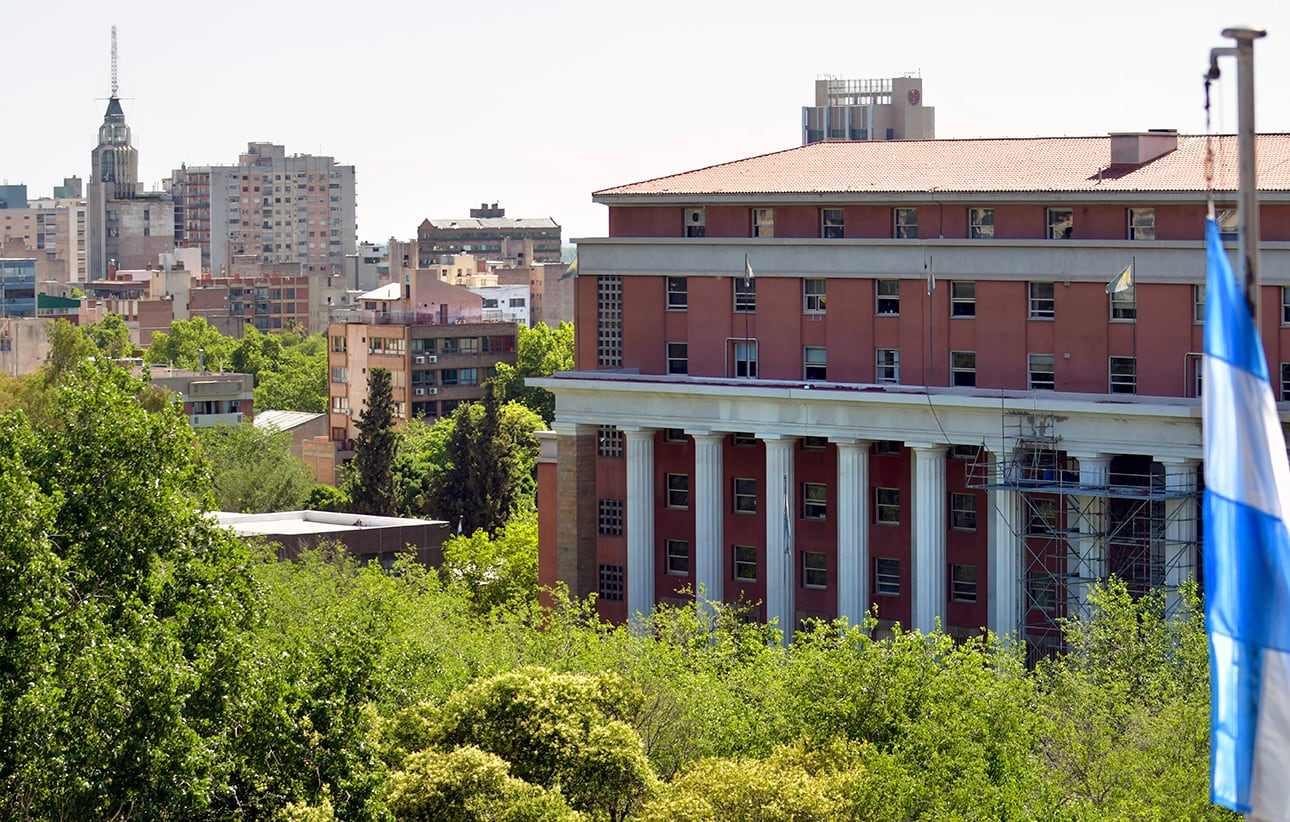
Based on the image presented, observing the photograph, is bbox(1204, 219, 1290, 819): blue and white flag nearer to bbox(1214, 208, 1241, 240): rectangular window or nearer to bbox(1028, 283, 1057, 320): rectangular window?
bbox(1214, 208, 1241, 240): rectangular window

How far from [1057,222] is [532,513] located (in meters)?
49.2

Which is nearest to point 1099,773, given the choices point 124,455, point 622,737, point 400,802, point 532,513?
point 622,737

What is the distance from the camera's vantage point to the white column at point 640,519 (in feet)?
295

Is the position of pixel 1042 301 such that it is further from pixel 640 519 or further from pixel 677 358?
pixel 640 519

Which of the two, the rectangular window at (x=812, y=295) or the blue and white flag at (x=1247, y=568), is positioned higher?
the rectangular window at (x=812, y=295)

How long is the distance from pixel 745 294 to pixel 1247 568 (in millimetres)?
69451

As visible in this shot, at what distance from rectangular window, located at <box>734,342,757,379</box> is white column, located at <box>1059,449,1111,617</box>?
1438 cm

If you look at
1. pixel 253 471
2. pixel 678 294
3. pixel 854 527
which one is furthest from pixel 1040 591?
pixel 253 471

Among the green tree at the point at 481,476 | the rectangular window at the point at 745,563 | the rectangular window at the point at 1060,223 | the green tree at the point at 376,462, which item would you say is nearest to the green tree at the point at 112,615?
the rectangular window at the point at 745,563

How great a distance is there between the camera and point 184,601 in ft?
163

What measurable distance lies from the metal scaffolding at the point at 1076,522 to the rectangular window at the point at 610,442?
1684 centimetres

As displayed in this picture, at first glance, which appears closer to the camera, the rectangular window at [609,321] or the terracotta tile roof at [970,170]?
the terracotta tile roof at [970,170]

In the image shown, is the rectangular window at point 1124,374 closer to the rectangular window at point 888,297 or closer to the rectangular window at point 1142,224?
the rectangular window at point 1142,224

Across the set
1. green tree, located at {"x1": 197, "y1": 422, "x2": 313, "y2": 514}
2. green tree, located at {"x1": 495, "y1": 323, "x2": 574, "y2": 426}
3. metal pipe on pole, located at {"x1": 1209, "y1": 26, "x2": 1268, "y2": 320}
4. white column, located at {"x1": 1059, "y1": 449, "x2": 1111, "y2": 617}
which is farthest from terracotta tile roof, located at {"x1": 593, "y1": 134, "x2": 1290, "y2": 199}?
green tree, located at {"x1": 495, "y1": 323, "x2": 574, "y2": 426}
